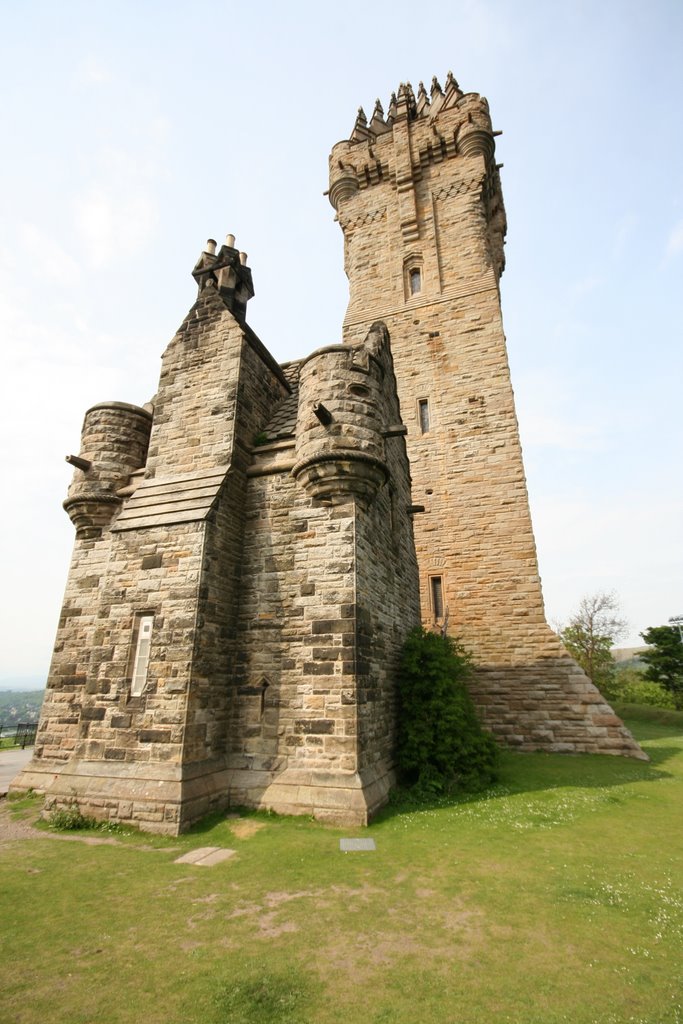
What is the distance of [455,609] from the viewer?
14977 millimetres

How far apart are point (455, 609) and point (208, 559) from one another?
366 inches

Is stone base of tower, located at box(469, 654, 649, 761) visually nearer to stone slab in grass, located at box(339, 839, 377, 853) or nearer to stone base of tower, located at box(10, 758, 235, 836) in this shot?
stone slab in grass, located at box(339, 839, 377, 853)

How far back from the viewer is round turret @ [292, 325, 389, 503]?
820cm

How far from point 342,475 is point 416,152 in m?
19.1

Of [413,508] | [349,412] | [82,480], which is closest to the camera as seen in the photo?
[349,412]

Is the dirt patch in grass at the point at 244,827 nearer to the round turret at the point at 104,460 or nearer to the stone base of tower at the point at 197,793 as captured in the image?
the stone base of tower at the point at 197,793

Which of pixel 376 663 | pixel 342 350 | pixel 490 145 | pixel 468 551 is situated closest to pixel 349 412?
pixel 342 350

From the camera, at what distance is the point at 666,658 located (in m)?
30.0

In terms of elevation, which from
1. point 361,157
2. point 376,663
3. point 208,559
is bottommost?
point 376,663

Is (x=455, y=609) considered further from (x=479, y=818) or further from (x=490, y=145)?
(x=490, y=145)

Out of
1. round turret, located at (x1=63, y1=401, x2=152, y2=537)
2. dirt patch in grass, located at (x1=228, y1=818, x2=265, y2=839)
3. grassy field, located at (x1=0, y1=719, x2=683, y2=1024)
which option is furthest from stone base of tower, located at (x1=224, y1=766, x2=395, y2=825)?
round turret, located at (x1=63, y1=401, x2=152, y2=537)

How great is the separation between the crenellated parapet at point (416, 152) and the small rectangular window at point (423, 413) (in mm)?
7422

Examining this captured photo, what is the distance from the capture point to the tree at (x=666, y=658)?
29.2 m

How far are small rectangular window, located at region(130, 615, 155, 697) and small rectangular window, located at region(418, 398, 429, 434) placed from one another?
39.1ft
